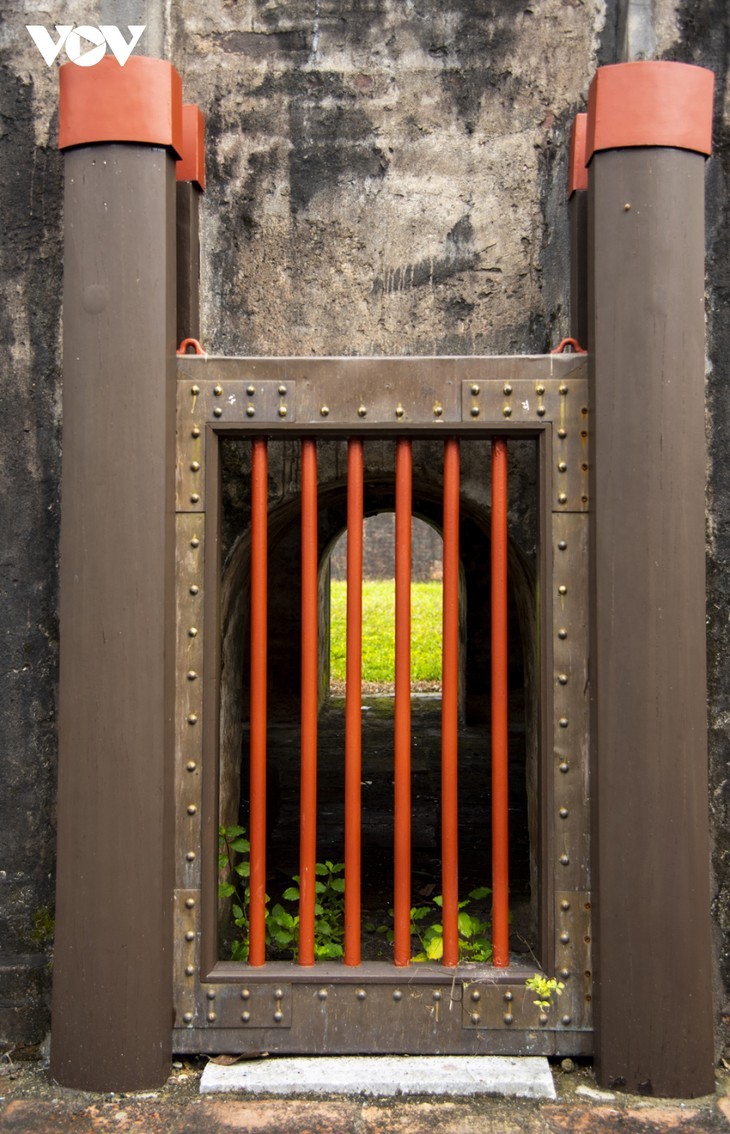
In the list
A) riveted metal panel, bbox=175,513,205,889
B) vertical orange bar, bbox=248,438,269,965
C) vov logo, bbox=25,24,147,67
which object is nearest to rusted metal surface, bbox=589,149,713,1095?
vertical orange bar, bbox=248,438,269,965

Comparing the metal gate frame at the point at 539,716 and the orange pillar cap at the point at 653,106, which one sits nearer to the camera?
the orange pillar cap at the point at 653,106

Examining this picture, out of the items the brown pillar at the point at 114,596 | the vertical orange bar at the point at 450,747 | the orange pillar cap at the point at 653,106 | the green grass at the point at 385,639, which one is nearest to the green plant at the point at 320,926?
the vertical orange bar at the point at 450,747

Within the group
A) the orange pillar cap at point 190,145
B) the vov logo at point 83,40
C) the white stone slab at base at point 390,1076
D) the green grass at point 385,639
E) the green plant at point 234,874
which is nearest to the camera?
the white stone slab at base at point 390,1076

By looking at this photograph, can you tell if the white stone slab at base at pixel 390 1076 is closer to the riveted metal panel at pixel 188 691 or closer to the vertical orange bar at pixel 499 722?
the vertical orange bar at pixel 499 722

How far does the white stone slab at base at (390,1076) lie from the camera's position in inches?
120

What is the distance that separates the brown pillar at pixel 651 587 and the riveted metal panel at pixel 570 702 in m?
0.12

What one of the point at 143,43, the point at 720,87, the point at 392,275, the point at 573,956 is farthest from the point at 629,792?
the point at 143,43

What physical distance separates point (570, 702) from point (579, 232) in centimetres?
153

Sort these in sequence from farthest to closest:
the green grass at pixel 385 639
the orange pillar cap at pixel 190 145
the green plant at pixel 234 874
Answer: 1. the green grass at pixel 385 639
2. the green plant at pixel 234 874
3. the orange pillar cap at pixel 190 145

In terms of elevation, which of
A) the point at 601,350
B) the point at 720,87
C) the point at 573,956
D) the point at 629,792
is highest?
the point at 720,87

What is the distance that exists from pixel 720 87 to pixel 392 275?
1.25m

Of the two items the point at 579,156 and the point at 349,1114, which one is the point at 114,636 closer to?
the point at 349,1114

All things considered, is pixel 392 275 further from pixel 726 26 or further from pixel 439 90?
pixel 726 26

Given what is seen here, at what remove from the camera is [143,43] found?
348 centimetres
